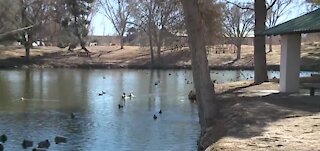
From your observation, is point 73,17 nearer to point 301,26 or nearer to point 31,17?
point 31,17

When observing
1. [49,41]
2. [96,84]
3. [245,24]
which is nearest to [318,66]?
[245,24]

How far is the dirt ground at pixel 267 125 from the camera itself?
10.8 meters

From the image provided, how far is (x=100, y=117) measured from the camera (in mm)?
23047

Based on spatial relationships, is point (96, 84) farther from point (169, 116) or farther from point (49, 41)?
point (49, 41)

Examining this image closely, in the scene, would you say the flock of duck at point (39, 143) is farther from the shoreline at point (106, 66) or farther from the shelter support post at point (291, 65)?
the shoreline at point (106, 66)

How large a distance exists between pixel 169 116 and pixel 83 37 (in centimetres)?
4754

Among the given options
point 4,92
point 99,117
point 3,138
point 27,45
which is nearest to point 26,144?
point 3,138

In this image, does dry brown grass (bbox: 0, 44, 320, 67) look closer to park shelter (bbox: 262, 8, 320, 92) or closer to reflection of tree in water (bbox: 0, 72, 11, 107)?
reflection of tree in water (bbox: 0, 72, 11, 107)

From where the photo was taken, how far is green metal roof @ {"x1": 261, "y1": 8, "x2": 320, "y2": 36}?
19.6m

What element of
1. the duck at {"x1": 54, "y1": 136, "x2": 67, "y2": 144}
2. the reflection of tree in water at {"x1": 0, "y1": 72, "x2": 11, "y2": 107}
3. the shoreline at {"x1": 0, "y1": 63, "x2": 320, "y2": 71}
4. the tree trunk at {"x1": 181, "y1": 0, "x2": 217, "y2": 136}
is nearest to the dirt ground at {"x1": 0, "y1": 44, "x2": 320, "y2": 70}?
the shoreline at {"x1": 0, "y1": 63, "x2": 320, "y2": 71}

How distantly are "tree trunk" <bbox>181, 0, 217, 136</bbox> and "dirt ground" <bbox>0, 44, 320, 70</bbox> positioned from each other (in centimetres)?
4305

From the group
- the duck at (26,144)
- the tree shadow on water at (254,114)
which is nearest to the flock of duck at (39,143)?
the duck at (26,144)

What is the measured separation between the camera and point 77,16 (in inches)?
2616

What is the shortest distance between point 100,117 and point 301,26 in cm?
898
